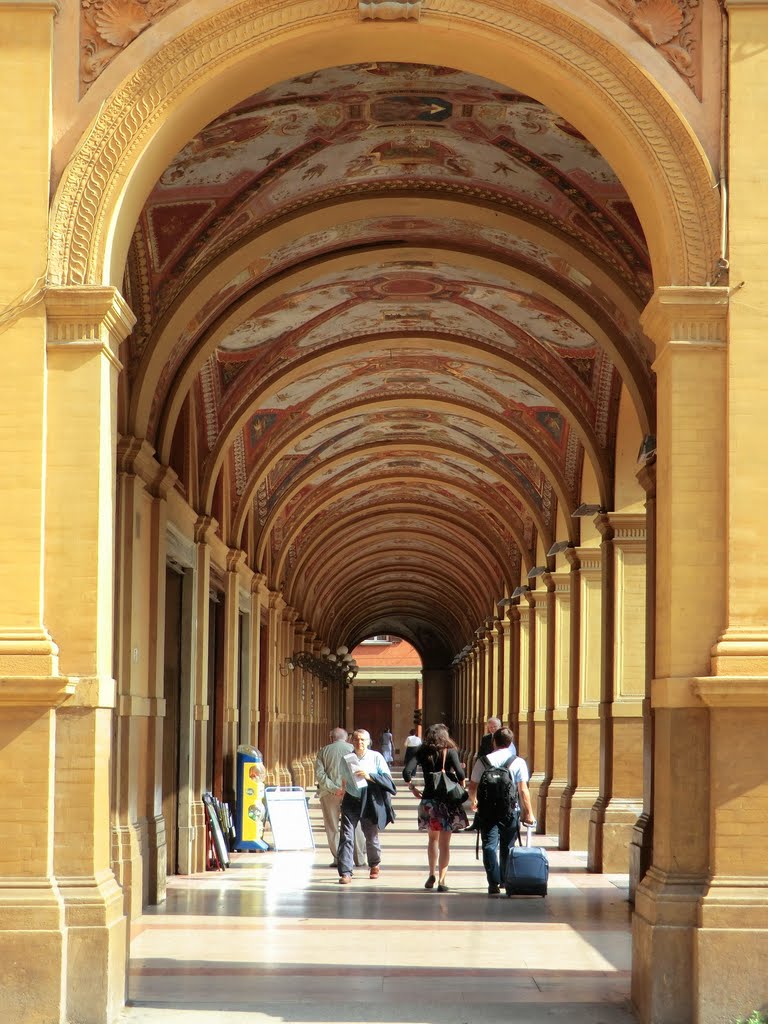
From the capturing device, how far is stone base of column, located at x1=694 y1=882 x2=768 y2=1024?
7672 mm

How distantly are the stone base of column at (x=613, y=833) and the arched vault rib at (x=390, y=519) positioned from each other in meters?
14.8

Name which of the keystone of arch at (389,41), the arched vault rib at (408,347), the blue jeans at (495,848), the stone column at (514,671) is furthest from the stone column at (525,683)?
the keystone of arch at (389,41)

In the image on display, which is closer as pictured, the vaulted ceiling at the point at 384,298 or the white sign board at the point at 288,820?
the vaulted ceiling at the point at 384,298

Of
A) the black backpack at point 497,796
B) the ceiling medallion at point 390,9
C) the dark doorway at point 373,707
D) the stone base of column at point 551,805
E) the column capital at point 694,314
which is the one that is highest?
the ceiling medallion at point 390,9

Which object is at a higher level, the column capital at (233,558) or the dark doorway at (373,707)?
the column capital at (233,558)

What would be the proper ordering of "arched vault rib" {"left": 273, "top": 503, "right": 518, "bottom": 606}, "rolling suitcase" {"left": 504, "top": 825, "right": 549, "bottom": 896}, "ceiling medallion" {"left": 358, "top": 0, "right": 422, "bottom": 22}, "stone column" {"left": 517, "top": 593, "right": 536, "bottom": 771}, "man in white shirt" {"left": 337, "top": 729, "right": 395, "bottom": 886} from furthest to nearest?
"arched vault rib" {"left": 273, "top": 503, "right": 518, "bottom": 606}
"stone column" {"left": 517, "top": 593, "right": 536, "bottom": 771}
"man in white shirt" {"left": 337, "top": 729, "right": 395, "bottom": 886}
"rolling suitcase" {"left": 504, "top": 825, "right": 549, "bottom": 896}
"ceiling medallion" {"left": 358, "top": 0, "right": 422, "bottom": 22}

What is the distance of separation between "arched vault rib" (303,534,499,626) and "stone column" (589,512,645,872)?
1856 centimetres

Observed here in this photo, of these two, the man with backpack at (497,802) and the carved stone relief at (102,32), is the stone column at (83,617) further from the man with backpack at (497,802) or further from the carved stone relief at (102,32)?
the man with backpack at (497,802)

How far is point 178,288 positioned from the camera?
12.7m

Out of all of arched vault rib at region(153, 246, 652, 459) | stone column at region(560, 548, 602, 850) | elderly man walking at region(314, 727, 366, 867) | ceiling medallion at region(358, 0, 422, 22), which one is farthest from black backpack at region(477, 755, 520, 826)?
ceiling medallion at region(358, 0, 422, 22)

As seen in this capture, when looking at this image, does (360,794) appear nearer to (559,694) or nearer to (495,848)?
(495,848)

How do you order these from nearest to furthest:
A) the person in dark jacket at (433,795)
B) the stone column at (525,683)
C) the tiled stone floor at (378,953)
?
the tiled stone floor at (378,953)
the person in dark jacket at (433,795)
the stone column at (525,683)

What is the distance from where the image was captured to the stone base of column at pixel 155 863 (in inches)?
511

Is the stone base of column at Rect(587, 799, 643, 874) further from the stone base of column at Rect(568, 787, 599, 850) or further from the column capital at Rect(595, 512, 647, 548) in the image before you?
the column capital at Rect(595, 512, 647, 548)
